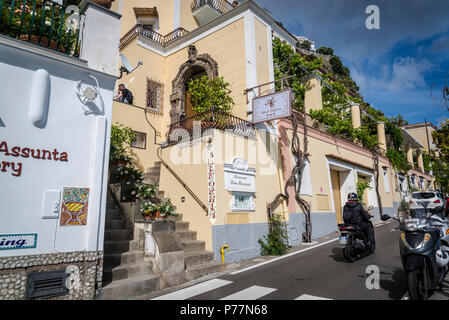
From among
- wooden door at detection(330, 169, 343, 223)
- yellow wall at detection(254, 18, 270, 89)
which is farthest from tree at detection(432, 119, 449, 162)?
yellow wall at detection(254, 18, 270, 89)

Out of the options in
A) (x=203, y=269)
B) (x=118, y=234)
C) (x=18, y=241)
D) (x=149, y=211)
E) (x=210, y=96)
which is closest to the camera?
(x=18, y=241)

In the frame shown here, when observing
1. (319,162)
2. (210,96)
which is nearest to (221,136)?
(210,96)

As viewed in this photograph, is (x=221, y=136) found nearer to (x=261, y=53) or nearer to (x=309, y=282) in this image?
(x=309, y=282)

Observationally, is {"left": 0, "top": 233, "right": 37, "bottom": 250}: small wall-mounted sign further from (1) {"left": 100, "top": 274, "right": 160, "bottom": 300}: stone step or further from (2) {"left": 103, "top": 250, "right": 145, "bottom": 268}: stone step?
(2) {"left": 103, "top": 250, "right": 145, "bottom": 268}: stone step

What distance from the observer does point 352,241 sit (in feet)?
24.4

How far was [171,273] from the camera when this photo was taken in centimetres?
625

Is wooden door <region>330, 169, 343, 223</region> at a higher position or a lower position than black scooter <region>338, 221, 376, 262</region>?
higher

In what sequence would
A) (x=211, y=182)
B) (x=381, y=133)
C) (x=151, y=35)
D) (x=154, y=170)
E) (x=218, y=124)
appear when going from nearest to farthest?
(x=211, y=182) → (x=218, y=124) → (x=154, y=170) → (x=151, y=35) → (x=381, y=133)

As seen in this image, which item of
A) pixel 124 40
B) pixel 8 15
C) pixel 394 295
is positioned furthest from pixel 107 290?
pixel 124 40

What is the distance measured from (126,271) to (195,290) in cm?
141

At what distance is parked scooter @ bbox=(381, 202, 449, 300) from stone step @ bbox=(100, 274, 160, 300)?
441cm

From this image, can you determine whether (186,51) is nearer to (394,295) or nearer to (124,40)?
(124,40)

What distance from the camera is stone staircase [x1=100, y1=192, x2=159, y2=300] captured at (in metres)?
5.36

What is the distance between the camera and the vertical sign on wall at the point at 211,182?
27.0ft
